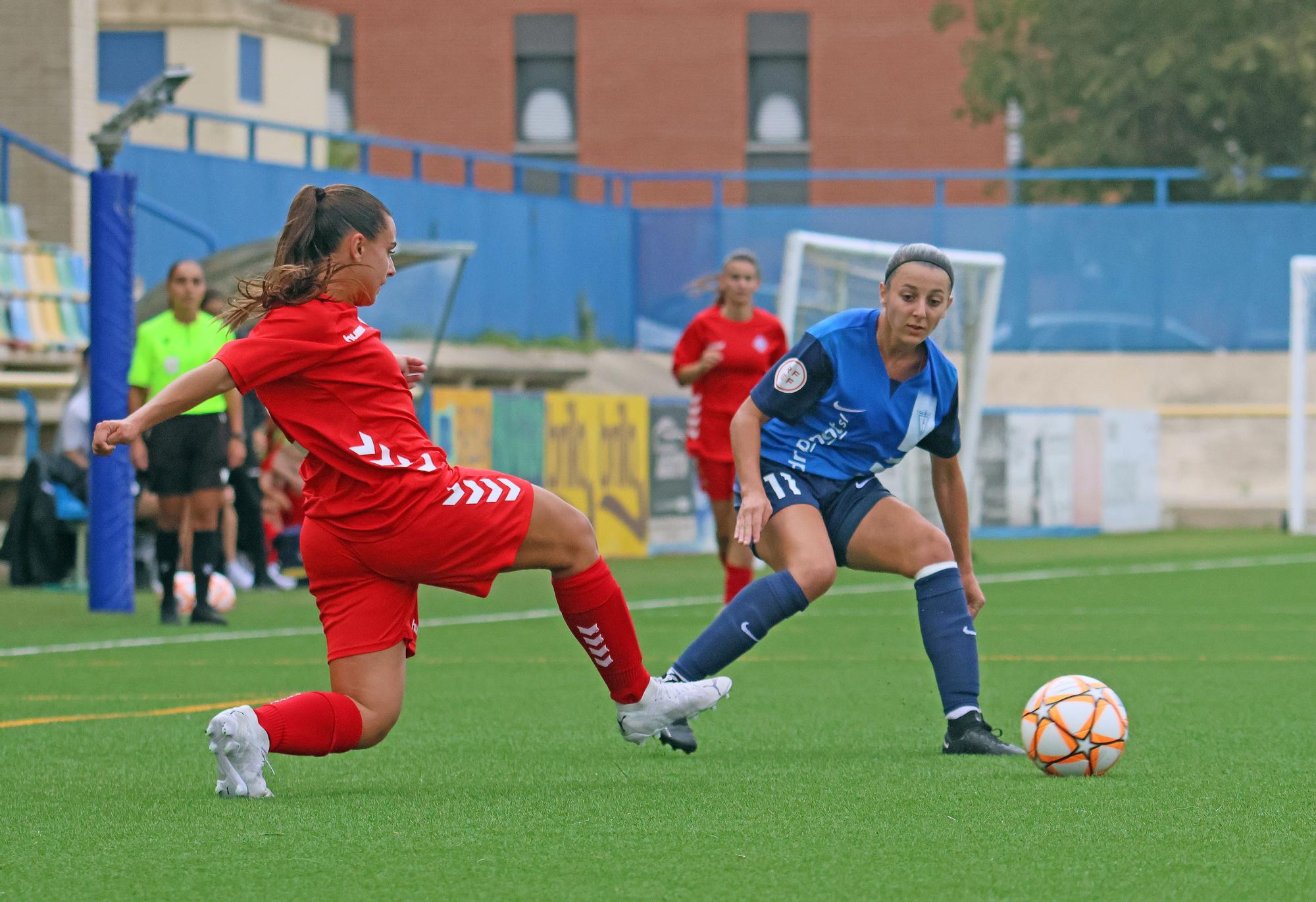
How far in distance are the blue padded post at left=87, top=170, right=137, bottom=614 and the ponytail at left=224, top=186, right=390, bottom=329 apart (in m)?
7.51

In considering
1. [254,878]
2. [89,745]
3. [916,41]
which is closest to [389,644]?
[254,878]

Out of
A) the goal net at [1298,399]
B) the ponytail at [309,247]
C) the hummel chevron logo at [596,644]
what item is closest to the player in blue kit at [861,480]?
the hummel chevron logo at [596,644]

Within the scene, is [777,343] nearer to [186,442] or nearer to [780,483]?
[186,442]

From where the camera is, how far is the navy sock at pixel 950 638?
6.51 metres

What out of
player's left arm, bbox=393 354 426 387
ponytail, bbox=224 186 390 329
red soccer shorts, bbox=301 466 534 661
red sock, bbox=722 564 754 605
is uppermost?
ponytail, bbox=224 186 390 329

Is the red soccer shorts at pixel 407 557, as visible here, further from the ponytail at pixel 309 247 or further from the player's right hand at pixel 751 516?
the player's right hand at pixel 751 516

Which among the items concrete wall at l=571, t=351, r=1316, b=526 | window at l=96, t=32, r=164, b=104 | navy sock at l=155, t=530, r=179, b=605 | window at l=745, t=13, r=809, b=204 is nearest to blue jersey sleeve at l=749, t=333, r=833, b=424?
navy sock at l=155, t=530, r=179, b=605

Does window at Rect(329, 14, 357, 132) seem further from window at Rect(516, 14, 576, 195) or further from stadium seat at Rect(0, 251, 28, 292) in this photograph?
stadium seat at Rect(0, 251, 28, 292)

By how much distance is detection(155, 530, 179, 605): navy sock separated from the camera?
1223cm

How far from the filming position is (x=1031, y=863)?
4621mm

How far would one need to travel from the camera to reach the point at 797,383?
659 centimetres

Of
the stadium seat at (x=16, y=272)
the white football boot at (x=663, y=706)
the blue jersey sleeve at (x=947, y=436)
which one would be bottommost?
the white football boot at (x=663, y=706)

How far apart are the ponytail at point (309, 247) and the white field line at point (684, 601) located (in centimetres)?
546

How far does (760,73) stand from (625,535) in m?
18.1
